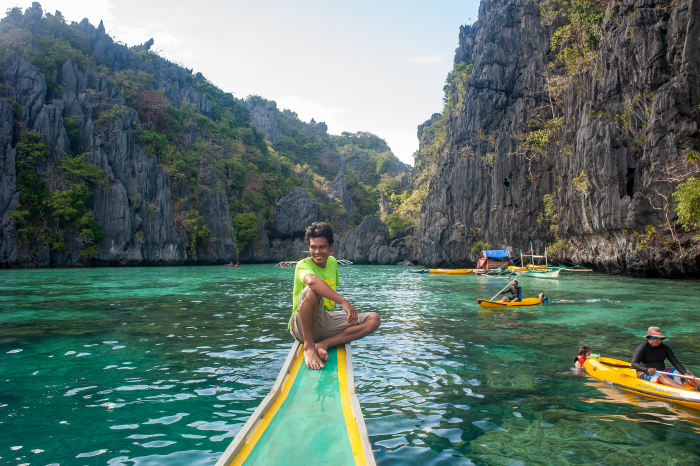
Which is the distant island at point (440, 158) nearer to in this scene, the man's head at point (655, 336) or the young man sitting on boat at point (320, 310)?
the man's head at point (655, 336)

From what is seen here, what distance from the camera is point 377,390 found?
16.9 feet

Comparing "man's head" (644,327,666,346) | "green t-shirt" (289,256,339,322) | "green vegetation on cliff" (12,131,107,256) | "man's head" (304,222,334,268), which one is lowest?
"man's head" (644,327,666,346)

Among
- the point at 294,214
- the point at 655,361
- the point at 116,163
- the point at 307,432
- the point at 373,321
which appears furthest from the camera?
the point at 294,214

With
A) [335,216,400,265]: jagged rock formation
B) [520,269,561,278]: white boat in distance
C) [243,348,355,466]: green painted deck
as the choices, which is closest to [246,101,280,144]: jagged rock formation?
[335,216,400,265]: jagged rock formation

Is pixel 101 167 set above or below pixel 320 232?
above

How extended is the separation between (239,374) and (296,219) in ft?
181

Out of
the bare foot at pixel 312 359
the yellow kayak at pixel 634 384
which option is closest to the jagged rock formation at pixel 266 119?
the yellow kayak at pixel 634 384

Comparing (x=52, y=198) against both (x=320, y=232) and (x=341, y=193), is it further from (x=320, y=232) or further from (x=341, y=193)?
(x=341, y=193)

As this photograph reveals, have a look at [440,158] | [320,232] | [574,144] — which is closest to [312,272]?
[320,232]

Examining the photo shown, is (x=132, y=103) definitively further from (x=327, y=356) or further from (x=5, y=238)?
(x=327, y=356)

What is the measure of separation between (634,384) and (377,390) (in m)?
3.15

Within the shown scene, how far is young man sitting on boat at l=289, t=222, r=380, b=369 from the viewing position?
14.3ft

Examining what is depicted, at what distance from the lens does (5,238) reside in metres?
33.1

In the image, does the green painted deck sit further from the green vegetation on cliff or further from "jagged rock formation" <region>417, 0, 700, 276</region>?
the green vegetation on cliff
